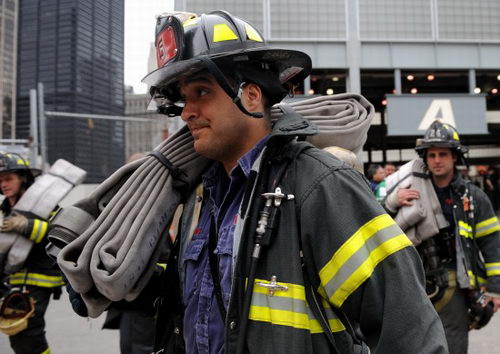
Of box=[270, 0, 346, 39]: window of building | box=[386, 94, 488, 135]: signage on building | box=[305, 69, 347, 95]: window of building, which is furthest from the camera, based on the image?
box=[305, 69, 347, 95]: window of building

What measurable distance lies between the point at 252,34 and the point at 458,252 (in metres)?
2.78

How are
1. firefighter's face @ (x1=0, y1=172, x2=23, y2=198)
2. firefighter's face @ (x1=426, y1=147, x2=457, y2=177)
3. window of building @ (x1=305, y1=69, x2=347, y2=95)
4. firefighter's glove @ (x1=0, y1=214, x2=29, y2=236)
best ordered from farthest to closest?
window of building @ (x1=305, y1=69, x2=347, y2=95)
firefighter's face @ (x1=0, y1=172, x2=23, y2=198)
firefighter's glove @ (x1=0, y1=214, x2=29, y2=236)
firefighter's face @ (x1=426, y1=147, x2=457, y2=177)

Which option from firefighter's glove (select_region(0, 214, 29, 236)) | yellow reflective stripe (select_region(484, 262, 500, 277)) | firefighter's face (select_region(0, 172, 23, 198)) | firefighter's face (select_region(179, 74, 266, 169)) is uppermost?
firefighter's face (select_region(179, 74, 266, 169))

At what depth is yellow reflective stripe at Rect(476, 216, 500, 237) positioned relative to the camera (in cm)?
378

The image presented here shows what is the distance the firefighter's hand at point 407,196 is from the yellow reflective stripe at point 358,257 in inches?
99.7

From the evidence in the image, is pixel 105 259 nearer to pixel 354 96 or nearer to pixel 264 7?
pixel 354 96

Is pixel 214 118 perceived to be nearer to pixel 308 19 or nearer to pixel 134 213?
pixel 134 213

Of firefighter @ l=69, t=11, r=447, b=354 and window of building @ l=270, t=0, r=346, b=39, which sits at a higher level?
window of building @ l=270, t=0, r=346, b=39

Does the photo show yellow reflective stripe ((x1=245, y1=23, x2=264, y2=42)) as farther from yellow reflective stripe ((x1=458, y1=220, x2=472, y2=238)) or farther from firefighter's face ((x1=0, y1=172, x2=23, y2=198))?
firefighter's face ((x1=0, y1=172, x2=23, y2=198))

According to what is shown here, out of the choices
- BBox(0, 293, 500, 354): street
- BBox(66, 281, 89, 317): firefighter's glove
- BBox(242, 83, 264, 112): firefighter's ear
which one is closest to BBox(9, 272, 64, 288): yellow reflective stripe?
BBox(0, 293, 500, 354): street

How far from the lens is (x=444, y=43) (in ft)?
47.0

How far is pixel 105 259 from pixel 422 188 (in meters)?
2.99

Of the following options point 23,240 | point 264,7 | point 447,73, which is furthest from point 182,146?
point 447,73

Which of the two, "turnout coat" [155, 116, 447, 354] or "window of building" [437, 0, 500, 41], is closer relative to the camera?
"turnout coat" [155, 116, 447, 354]
